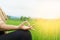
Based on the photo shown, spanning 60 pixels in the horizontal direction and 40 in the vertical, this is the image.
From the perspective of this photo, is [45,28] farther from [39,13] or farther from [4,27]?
[4,27]

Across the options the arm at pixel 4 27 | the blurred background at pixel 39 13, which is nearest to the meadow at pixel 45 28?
the blurred background at pixel 39 13

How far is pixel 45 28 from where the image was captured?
1.97 m

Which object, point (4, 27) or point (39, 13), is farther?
point (39, 13)

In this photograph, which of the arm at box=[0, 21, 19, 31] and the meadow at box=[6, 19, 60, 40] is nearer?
the arm at box=[0, 21, 19, 31]

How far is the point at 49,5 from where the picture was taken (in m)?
1.99

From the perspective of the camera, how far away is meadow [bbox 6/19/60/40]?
6.32 feet

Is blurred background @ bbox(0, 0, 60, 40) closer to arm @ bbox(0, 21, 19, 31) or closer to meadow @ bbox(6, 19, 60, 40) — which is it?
meadow @ bbox(6, 19, 60, 40)

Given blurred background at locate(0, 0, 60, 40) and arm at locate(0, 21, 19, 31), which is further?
blurred background at locate(0, 0, 60, 40)

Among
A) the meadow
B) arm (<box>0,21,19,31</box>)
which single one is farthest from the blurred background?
arm (<box>0,21,19,31</box>)

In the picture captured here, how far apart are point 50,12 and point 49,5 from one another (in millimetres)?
75

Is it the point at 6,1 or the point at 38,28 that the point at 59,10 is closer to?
the point at 38,28

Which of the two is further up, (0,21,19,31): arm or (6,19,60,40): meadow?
(0,21,19,31): arm

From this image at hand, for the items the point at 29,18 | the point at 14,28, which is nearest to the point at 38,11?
the point at 29,18

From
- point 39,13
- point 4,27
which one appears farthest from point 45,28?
point 4,27
